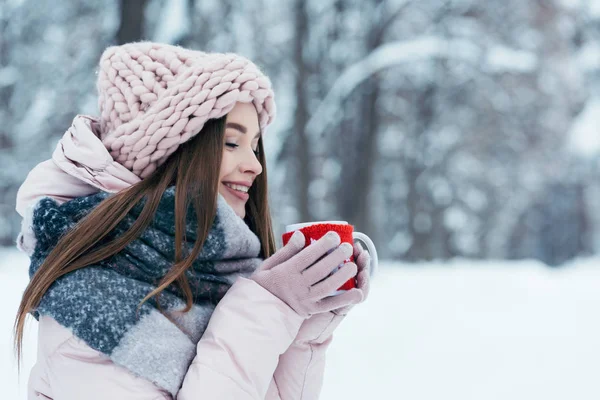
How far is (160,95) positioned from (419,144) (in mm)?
10567

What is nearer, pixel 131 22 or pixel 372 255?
pixel 372 255

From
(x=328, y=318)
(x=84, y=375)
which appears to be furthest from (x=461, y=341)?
(x=84, y=375)

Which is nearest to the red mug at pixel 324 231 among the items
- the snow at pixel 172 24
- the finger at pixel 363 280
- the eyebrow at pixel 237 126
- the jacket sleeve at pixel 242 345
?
the finger at pixel 363 280

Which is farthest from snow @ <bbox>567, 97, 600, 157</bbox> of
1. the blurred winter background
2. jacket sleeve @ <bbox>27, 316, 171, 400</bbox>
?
jacket sleeve @ <bbox>27, 316, 171, 400</bbox>

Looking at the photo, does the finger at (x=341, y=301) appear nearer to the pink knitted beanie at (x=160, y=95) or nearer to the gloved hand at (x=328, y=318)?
the gloved hand at (x=328, y=318)

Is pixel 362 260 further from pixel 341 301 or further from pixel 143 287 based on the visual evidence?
pixel 143 287

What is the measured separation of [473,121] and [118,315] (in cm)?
1129

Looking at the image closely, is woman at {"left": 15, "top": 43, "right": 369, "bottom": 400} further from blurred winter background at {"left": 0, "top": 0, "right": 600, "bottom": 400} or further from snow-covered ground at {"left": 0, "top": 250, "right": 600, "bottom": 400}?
blurred winter background at {"left": 0, "top": 0, "right": 600, "bottom": 400}

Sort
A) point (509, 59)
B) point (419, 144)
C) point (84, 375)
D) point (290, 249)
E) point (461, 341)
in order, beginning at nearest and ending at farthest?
1. point (84, 375)
2. point (290, 249)
3. point (461, 341)
4. point (509, 59)
5. point (419, 144)

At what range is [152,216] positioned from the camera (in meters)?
1.36

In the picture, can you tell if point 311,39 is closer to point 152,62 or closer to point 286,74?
point 286,74

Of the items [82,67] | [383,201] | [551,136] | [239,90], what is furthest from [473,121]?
[239,90]

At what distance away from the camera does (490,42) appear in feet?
29.2

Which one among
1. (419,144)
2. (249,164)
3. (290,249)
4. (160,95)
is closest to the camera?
(290,249)
